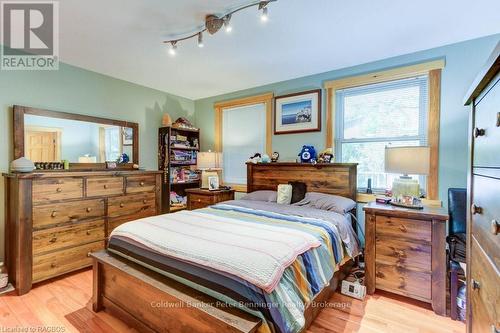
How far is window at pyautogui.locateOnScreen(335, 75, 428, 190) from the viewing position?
8.60 ft

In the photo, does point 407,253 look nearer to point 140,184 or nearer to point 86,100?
point 140,184

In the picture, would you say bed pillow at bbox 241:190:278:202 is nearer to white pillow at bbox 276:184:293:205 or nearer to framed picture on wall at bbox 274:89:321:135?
white pillow at bbox 276:184:293:205

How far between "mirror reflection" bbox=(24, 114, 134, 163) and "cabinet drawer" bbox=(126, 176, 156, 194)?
0.49m

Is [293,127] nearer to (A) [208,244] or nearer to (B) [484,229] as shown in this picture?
(A) [208,244]

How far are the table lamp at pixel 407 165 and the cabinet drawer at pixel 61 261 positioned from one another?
3.35 metres

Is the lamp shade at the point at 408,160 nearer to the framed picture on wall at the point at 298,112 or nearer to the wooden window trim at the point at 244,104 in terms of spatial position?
the framed picture on wall at the point at 298,112

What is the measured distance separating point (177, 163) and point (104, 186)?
4.32ft

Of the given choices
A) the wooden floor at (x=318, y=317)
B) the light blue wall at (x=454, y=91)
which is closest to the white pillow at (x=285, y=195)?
the wooden floor at (x=318, y=317)

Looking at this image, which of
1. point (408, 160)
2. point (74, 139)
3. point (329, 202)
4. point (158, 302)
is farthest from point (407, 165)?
point (74, 139)

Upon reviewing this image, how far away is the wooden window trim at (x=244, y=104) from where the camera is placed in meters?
3.64

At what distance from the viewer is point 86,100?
308 cm

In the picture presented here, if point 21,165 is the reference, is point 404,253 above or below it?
below

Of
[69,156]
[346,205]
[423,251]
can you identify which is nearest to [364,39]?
[346,205]

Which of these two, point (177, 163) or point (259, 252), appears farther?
point (177, 163)
